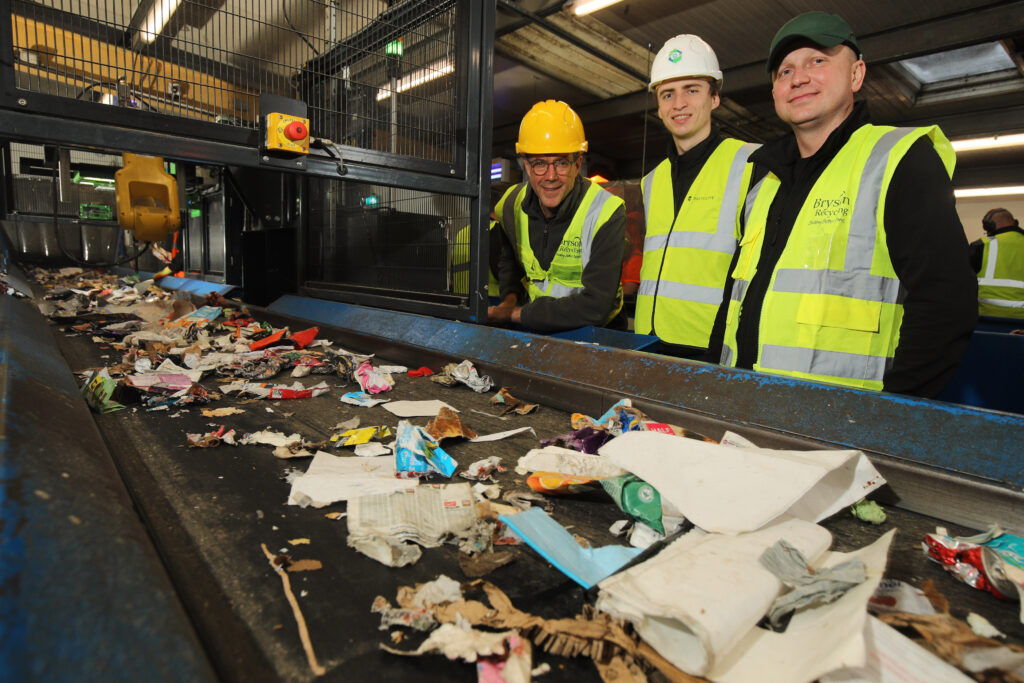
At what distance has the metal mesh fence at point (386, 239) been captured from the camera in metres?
3.21

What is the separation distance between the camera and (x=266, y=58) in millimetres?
2283

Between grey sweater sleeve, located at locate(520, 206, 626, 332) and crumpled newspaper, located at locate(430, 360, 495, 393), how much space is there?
1.86 feet

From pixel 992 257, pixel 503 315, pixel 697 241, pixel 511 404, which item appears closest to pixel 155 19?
pixel 503 315

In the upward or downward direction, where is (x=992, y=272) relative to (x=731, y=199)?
downward

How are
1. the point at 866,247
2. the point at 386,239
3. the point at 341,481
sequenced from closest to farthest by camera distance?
the point at 341,481 < the point at 866,247 < the point at 386,239

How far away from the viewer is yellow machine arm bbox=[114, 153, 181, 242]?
3768 millimetres

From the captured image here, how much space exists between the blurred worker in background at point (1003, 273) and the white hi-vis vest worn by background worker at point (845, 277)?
456 centimetres

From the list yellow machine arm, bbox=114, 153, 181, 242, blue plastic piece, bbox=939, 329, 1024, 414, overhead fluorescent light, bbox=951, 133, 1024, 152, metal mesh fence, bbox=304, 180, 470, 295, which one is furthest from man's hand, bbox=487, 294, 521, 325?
overhead fluorescent light, bbox=951, 133, 1024, 152

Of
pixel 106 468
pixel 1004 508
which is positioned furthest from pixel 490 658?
pixel 1004 508

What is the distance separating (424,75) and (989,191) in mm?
13840

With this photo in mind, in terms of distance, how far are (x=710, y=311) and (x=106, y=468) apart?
2065 millimetres

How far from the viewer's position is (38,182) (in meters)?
7.57

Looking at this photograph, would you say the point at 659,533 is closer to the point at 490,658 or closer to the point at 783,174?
the point at 490,658

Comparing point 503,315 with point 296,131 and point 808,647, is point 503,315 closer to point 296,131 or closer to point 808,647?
point 296,131
